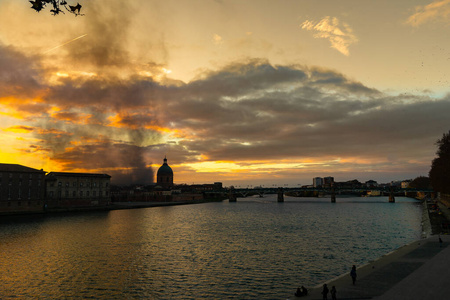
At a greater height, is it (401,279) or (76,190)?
(76,190)

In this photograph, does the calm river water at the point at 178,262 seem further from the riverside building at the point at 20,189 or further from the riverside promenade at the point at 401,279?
the riverside building at the point at 20,189

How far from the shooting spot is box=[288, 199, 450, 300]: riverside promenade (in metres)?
28.0

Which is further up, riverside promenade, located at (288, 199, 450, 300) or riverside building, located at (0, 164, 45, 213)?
riverside building, located at (0, 164, 45, 213)

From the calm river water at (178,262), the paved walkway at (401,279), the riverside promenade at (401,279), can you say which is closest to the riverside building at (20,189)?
the calm river water at (178,262)

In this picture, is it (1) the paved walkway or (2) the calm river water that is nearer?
(1) the paved walkway

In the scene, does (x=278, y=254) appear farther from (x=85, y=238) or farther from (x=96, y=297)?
(x=85, y=238)

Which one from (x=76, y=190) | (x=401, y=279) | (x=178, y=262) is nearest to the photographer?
(x=401, y=279)

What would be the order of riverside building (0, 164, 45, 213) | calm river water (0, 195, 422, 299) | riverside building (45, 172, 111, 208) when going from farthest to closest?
riverside building (45, 172, 111, 208) → riverside building (0, 164, 45, 213) → calm river water (0, 195, 422, 299)

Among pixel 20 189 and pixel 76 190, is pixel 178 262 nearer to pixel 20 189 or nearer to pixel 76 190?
pixel 20 189

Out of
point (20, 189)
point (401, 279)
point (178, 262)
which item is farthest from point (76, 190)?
point (401, 279)

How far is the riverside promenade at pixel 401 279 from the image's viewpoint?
28031 mm

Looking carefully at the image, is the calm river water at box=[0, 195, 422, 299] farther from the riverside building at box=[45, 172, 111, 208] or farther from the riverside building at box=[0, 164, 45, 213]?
the riverside building at box=[45, 172, 111, 208]

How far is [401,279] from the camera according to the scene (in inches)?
1299

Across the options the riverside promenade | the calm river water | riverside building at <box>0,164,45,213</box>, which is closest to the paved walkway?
the riverside promenade
